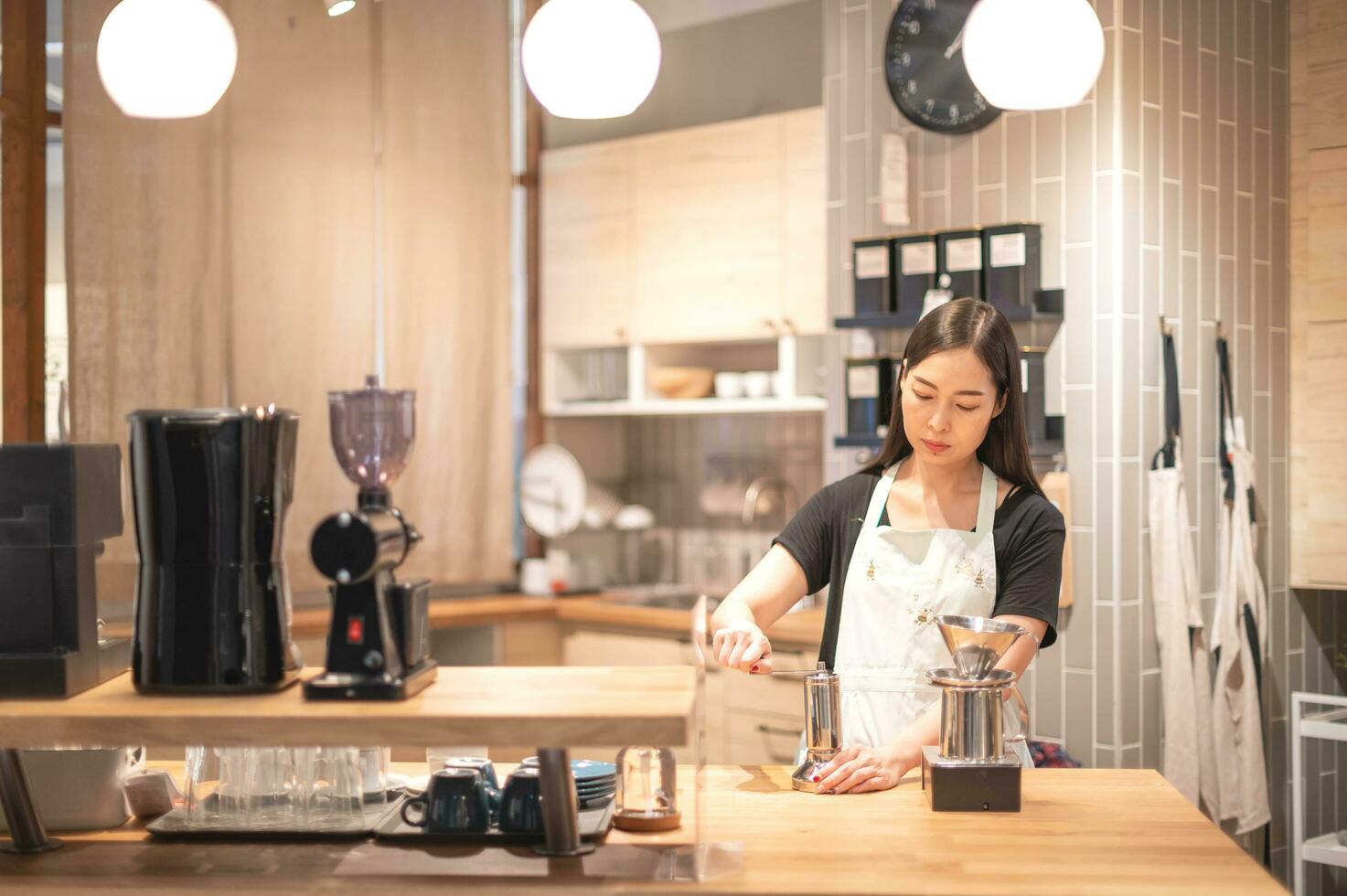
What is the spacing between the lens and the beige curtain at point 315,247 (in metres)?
4.33

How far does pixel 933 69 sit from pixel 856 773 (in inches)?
101

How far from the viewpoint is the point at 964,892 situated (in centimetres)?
168

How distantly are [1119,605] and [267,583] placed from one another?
2.61m

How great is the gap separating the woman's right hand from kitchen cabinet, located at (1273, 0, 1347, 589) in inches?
107

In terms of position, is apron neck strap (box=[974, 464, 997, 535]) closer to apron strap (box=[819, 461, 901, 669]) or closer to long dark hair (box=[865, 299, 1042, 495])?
long dark hair (box=[865, 299, 1042, 495])

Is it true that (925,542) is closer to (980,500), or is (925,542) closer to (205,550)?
(980,500)

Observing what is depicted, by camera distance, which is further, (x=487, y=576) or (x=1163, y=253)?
(x=487, y=576)

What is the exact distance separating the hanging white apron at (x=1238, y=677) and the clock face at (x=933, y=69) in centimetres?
125

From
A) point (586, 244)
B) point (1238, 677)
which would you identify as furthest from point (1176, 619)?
point (586, 244)

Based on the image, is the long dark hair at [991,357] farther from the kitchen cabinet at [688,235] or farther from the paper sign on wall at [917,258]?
the kitchen cabinet at [688,235]

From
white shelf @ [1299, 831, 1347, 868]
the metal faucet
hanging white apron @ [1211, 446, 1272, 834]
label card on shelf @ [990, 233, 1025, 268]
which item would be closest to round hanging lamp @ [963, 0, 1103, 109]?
label card on shelf @ [990, 233, 1025, 268]

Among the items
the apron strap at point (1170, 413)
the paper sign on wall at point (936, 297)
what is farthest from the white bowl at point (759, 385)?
the apron strap at point (1170, 413)

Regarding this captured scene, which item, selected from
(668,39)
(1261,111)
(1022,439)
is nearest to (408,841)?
(1022,439)

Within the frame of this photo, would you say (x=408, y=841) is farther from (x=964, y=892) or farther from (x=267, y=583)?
(x=964, y=892)
